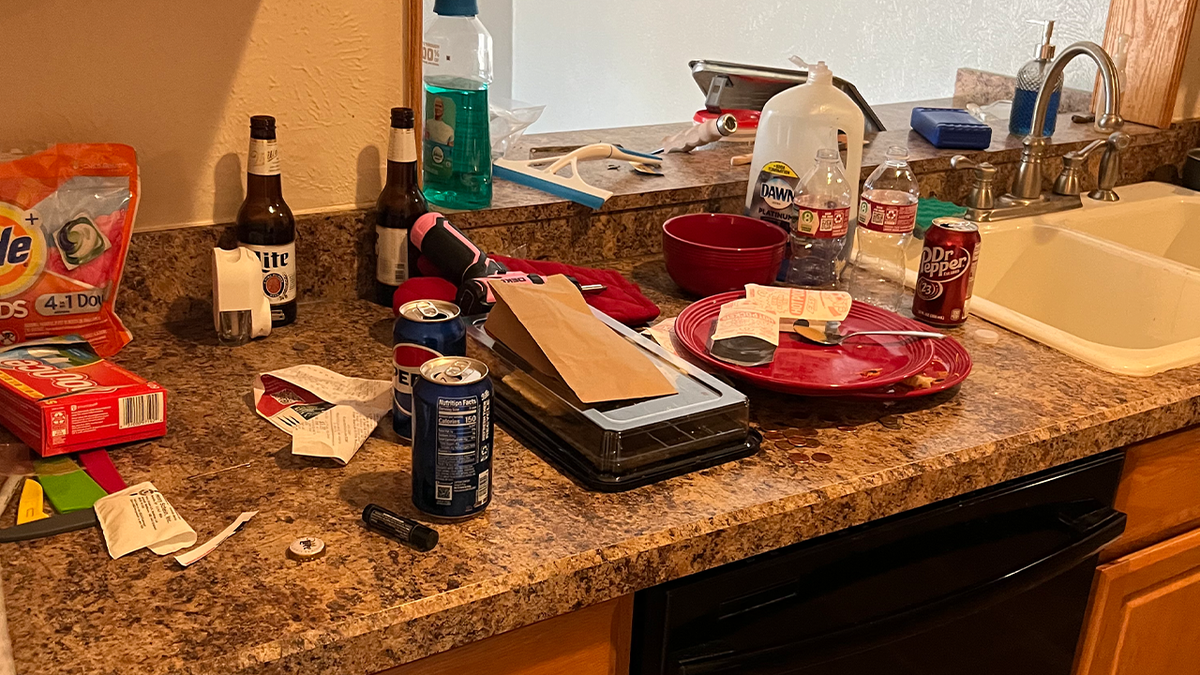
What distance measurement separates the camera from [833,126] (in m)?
1.41

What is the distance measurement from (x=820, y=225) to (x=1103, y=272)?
576mm

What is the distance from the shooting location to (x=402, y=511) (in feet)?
2.87

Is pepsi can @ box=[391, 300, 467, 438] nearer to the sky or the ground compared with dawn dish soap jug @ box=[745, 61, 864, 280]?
nearer to the ground

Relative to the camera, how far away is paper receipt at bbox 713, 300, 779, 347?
117cm

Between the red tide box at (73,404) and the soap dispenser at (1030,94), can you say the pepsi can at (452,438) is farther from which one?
the soap dispenser at (1030,94)

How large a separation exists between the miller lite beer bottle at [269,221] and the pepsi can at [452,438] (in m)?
0.42

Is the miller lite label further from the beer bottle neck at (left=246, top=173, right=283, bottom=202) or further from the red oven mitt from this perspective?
the red oven mitt

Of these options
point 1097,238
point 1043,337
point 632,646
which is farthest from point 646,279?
point 1097,238

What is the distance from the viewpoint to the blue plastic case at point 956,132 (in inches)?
71.3

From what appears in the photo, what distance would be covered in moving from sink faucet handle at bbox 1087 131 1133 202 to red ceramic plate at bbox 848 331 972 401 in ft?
2.56

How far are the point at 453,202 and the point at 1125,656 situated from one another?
1.02 metres

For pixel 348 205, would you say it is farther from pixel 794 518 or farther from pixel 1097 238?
pixel 1097 238

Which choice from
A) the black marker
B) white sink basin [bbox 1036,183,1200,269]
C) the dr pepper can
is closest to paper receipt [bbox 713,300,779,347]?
the dr pepper can

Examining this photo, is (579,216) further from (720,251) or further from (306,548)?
(306,548)
